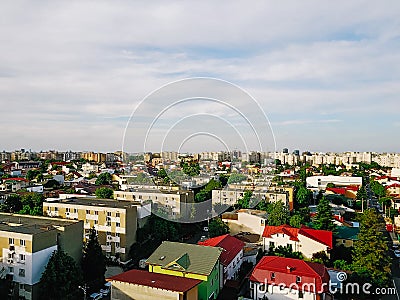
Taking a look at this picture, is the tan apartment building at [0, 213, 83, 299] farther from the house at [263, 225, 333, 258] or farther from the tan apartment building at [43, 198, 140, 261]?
the house at [263, 225, 333, 258]

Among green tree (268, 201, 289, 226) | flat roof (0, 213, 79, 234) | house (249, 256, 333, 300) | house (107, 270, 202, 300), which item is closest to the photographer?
house (107, 270, 202, 300)

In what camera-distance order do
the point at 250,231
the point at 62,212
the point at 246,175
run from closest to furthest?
the point at 62,212
the point at 250,231
the point at 246,175

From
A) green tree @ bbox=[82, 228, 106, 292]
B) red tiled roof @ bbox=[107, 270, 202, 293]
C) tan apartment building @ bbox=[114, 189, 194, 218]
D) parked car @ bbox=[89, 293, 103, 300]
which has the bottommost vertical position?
parked car @ bbox=[89, 293, 103, 300]

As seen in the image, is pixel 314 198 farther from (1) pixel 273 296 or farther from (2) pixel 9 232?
(2) pixel 9 232

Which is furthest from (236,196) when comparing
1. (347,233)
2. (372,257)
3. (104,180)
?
(104,180)

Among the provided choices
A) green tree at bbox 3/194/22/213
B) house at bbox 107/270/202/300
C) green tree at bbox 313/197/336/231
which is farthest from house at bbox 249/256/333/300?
green tree at bbox 3/194/22/213

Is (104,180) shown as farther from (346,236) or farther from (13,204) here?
(346,236)

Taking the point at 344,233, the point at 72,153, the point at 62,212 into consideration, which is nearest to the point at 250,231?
the point at 344,233
